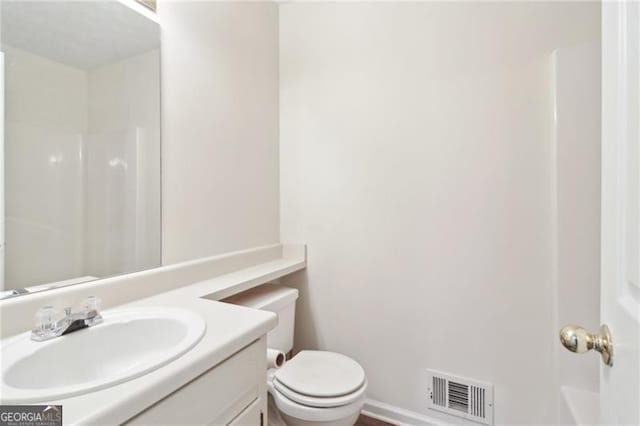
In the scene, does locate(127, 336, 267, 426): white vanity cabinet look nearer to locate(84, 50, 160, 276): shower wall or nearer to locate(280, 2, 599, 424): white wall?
locate(84, 50, 160, 276): shower wall

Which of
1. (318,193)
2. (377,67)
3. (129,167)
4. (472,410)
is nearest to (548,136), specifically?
(377,67)

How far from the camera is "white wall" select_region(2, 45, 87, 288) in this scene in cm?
82

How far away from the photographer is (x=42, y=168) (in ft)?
2.86

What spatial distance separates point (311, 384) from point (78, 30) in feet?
4.94

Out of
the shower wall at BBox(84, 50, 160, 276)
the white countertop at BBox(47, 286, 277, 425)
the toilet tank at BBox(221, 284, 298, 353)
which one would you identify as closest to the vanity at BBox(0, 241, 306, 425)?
the white countertop at BBox(47, 286, 277, 425)

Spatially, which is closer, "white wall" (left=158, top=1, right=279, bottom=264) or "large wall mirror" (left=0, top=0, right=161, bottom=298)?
"large wall mirror" (left=0, top=0, right=161, bottom=298)

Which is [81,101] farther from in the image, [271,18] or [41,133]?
[271,18]

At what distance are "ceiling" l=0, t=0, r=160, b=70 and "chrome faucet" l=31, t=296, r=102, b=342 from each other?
2.41 feet

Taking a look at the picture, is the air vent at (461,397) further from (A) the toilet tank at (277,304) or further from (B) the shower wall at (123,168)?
(B) the shower wall at (123,168)

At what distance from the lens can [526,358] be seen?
129 cm

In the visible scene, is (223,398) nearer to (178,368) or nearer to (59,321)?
(178,368)

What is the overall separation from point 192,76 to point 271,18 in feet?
2.57

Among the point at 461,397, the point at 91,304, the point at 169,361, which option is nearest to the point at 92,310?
the point at 91,304

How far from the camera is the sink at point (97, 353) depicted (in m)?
0.54
